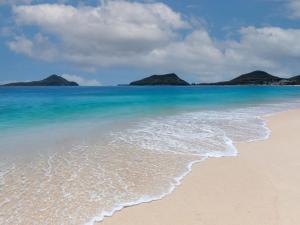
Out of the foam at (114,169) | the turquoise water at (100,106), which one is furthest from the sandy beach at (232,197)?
the turquoise water at (100,106)

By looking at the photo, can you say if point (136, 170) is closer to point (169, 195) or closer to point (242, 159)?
point (169, 195)

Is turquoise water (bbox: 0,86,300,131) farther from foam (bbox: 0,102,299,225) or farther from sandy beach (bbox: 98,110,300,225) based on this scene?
sandy beach (bbox: 98,110,300,225)

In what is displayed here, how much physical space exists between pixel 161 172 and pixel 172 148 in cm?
261

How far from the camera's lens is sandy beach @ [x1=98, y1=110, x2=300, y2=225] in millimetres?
4707

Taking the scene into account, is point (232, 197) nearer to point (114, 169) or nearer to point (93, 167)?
point (114, 169)

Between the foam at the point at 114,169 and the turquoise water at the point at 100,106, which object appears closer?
the foam at the point at 114,169

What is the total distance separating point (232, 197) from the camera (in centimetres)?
557

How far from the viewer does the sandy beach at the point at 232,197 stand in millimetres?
4707

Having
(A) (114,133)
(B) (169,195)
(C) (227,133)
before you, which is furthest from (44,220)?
(C) (227,133)

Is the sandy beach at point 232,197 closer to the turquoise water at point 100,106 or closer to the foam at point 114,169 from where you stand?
the foam at point 114,169

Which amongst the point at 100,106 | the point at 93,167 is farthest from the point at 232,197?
the point at 100,106

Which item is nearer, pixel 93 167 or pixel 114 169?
pixel 114 169

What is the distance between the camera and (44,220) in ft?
15.5

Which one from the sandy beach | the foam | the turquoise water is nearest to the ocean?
the foam
